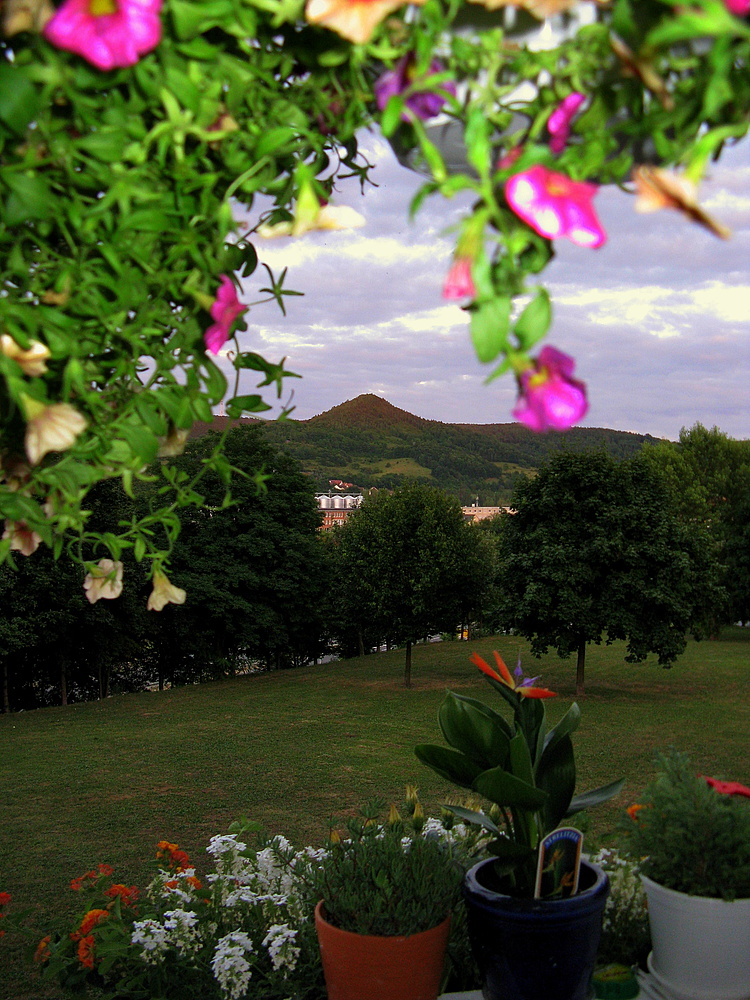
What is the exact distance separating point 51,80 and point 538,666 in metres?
28.9

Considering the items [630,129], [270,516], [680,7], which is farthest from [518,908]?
[270,516]

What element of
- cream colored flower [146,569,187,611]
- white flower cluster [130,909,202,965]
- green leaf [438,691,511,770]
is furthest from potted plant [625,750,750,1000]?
cream colored flower [146,569,187,611]

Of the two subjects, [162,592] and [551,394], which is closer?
[551,394]

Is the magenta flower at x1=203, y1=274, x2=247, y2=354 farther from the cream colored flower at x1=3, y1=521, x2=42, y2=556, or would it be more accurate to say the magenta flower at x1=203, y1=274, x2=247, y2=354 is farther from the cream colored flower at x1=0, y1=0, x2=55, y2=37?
the cream colored flower at x1=3, y1=521, x2=42, y2=556

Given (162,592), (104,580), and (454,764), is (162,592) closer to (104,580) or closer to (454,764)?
(104,580)

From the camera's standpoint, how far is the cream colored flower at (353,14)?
0.75 meters

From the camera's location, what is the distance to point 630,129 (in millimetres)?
877

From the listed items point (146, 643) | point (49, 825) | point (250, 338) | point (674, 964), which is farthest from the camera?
point (146, 643)

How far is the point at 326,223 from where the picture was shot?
1.09 meters

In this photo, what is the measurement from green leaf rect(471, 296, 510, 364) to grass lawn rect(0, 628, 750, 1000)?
5.65m

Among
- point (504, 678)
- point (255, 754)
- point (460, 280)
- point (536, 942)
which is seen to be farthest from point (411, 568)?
point (460, 280)

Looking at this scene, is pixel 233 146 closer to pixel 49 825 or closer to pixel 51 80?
pixel 51 80

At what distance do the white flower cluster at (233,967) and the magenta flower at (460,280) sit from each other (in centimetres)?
284

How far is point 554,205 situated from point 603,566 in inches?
760
